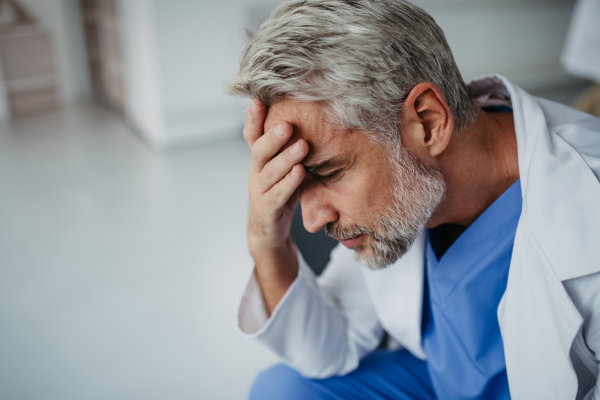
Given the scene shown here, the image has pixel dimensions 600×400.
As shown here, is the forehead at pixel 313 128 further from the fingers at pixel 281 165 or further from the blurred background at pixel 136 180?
the blurred background at pixel 136 180

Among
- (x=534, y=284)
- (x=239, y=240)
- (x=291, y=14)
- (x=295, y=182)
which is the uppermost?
(x=291, y=14)

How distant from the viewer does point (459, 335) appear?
1004mm

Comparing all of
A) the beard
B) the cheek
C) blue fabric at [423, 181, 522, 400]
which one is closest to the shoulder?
blue fabric at [423, 181, 522, 400]

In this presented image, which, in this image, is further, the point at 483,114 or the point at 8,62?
the point at 8,62

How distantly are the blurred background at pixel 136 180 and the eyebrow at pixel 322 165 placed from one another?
10.0 inches

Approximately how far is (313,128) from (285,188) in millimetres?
139

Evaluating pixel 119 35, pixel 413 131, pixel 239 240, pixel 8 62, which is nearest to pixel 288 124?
pixel 413 131

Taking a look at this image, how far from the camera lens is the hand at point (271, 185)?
2.77 feet

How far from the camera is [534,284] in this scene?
0.82 meters

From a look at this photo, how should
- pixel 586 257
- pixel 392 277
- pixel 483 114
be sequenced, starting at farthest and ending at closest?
1. pixel 392 277
2. pixel 483 114
3. pixel 586 257

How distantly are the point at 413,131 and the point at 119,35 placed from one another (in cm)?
339

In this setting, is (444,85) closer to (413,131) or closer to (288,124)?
(413,131)

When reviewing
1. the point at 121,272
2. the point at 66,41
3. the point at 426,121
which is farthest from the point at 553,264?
the point at 66,41

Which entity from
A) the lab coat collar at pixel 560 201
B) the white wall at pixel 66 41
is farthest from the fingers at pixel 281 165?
the white wall at pixel 66 41
